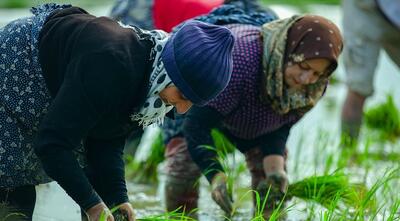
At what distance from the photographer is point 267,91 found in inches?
182

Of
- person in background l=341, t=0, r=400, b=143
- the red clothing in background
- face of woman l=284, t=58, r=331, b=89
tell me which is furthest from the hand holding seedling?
person in background l=341, t=0, r=400, b=143

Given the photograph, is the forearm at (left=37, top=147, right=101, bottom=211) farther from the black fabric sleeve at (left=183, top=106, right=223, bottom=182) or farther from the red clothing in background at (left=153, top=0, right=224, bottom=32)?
the red clothing in background at (left=153, top=0, right=224, bottom=32)

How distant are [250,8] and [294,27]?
0.53 metres

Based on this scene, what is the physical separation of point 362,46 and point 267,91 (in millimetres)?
1942

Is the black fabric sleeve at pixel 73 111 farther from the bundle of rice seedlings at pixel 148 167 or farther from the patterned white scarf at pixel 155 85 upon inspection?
the bundle of rice seedlings at pixel 148 167

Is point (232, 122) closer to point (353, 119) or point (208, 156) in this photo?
point (208, 156)

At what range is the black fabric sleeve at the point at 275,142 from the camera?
193 inches

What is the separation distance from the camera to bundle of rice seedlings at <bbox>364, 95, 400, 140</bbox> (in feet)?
23.3

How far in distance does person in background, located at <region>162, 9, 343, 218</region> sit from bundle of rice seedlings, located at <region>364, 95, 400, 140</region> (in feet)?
7.59

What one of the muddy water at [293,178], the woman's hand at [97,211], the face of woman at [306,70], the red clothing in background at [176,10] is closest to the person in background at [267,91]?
the face of woman at [306,70]

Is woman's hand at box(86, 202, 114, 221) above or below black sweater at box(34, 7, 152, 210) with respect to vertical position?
below

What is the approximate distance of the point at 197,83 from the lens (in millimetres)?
3482

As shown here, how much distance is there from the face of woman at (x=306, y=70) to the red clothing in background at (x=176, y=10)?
2.87 ft

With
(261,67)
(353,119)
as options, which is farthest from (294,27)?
(353,119)
